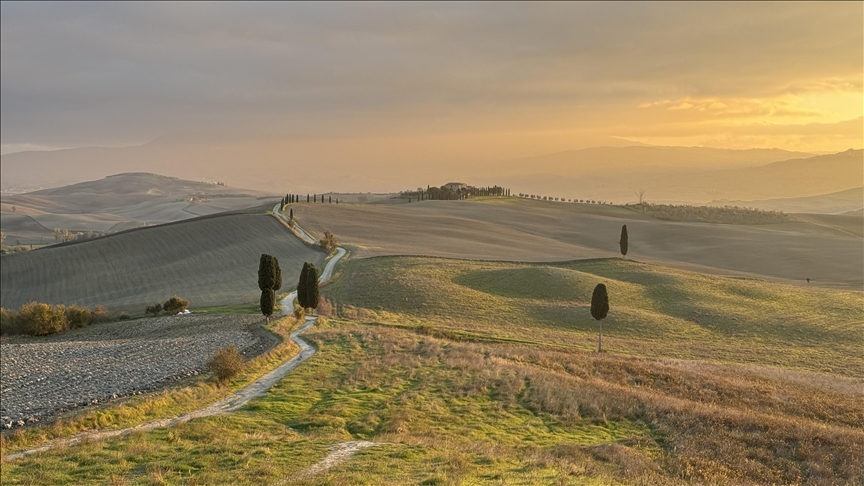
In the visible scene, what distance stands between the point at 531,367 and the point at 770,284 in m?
44.3

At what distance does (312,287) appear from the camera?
43.5 m

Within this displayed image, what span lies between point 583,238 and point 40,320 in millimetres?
82703

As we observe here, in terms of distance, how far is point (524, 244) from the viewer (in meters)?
92.9

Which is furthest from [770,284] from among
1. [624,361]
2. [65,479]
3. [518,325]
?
[65,479]

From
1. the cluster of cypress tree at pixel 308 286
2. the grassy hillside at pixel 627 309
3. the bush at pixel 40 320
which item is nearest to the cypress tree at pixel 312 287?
the cluster of cypress tree at pixel 308 286

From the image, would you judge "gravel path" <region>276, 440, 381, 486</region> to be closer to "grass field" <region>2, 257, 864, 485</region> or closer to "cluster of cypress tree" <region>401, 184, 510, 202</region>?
"grass field" <region>2, 257, 864, 485</region>

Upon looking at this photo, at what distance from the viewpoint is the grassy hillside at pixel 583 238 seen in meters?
77.4

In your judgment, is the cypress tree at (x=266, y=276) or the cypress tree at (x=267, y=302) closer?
the cypress tree at (x=267, y=302)

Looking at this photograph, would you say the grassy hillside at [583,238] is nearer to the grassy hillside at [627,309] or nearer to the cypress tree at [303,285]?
the grassy hillside at [627,309]

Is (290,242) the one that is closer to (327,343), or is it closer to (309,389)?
(327,343)

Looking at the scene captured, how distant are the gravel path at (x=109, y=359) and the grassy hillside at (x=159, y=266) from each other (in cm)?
851

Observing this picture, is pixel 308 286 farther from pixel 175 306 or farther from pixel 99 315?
pixel 99 315

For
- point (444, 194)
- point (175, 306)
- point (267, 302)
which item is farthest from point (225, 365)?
point (444, 194)

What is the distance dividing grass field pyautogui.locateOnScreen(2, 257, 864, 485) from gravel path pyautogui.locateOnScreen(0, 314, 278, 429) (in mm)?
5681
